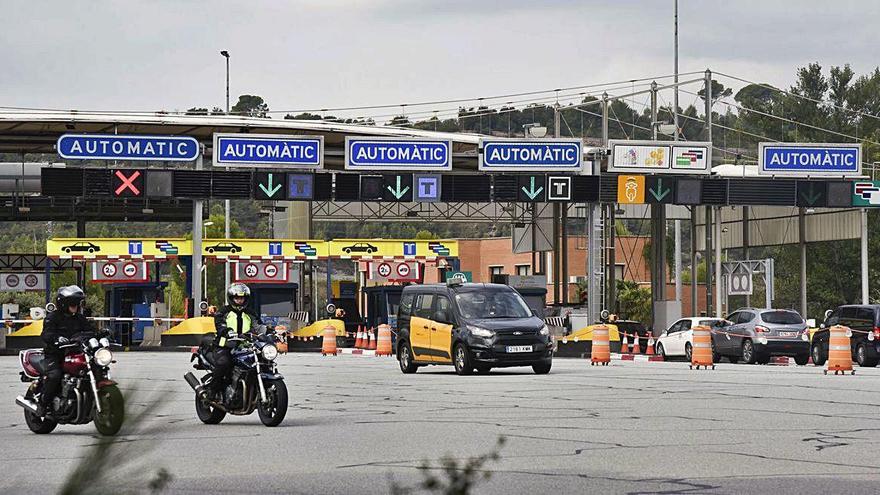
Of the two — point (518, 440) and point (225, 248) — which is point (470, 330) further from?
point (225, 248)

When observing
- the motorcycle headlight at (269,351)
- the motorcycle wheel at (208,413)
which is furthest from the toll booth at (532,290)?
the motorcycle headlight at (269,351)

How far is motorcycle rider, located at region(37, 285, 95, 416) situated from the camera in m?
15.0

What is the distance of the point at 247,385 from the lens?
53.8 ft

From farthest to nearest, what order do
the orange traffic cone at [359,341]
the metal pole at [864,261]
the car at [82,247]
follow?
the car at [82,247]
the metal pole at [864,261]
the orange traffic cone at [359,341]

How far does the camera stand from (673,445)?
44.7 feet

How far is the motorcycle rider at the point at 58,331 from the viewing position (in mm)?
15008

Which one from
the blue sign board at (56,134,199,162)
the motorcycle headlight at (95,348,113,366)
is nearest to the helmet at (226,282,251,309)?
the motorcycle headlight at (95,348,113,366)

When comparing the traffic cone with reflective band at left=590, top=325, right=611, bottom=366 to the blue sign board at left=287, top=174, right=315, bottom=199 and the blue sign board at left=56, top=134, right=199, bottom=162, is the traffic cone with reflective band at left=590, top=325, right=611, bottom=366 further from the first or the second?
the blue sign board at left=56, top=134, right=199, bottom=162

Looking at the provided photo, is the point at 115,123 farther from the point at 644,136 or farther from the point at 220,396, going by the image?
the point at 644,136

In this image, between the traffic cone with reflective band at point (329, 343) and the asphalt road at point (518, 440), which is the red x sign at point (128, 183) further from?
the asphalt road at point (518, 440)

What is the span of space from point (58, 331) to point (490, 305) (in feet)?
47.1

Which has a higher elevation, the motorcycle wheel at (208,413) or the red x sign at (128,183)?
the red x sign at (128,183)

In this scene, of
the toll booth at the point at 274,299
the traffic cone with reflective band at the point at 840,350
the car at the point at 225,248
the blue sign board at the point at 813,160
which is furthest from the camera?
the toll booth at the point at 274,299

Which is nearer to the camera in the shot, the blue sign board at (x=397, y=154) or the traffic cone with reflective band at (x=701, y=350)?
the traffic cone with reflective band at (x=701, y=350)
